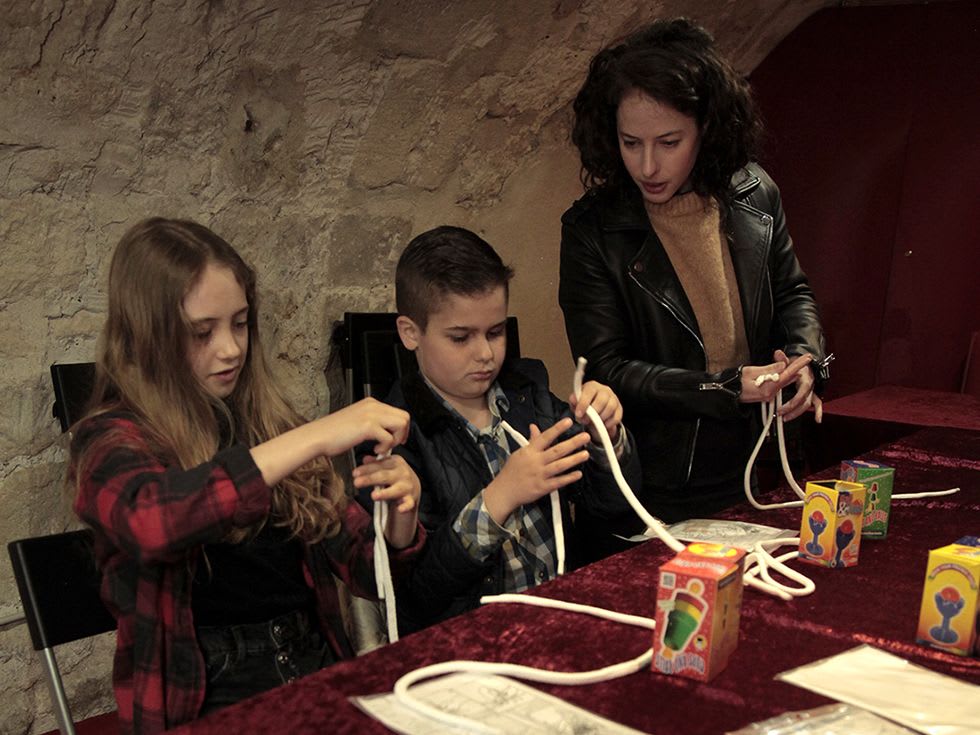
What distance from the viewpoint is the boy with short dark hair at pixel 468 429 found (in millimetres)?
1574

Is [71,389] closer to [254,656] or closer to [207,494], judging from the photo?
[254,656]

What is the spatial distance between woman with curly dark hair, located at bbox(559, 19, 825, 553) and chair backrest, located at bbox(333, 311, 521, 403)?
47 cm

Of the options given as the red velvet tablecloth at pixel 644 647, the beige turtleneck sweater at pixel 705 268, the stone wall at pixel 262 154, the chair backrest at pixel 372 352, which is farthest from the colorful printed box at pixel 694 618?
the stone wall at pixel 262 154

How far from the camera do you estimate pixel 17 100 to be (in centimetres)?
195

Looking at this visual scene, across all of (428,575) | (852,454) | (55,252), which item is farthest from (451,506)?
(852,454)

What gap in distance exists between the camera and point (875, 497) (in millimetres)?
1587

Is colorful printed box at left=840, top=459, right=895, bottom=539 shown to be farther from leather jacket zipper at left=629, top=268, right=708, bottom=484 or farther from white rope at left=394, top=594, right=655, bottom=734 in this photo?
white rope at left=394, top=594, right=655, bottom=734

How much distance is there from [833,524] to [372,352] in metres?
1.23

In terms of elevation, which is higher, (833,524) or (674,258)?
(674,258)

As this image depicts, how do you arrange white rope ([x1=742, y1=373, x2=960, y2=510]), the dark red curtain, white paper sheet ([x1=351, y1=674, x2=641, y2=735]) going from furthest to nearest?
the dark red curtain
white rope ([x1=742, y1=373, x2=960, y2=510])
white paper sheet ([x1=351, y1=674, x2=641, y2=735])

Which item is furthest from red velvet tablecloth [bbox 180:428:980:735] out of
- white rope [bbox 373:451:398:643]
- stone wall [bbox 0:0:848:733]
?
stone wall [bbox 0:0:848:733]

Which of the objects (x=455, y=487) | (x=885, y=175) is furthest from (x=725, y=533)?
(x=885, y=175)

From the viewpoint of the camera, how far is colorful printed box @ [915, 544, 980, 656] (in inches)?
46.3

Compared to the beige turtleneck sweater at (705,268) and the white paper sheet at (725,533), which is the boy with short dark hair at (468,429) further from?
the beige turtleneck sweater at (705,268)
